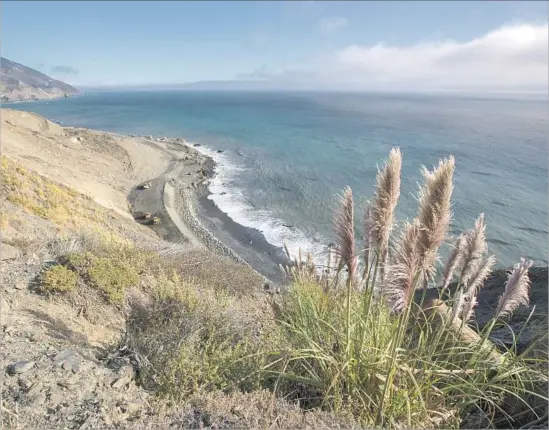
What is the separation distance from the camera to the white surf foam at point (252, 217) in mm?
21531

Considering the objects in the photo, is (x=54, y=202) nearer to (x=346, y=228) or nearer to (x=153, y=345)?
(x=153, y=345)

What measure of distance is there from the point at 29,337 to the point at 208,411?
8.41 feet

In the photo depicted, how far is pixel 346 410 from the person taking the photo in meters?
2.87

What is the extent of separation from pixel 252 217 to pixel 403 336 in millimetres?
24199

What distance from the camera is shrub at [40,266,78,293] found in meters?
5.51

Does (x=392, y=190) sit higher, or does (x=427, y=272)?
(x=392, y=190)

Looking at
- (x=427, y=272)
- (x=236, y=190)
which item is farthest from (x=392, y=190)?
(x=236, y=190)

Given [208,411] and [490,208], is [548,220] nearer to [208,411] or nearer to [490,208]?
[490,208]

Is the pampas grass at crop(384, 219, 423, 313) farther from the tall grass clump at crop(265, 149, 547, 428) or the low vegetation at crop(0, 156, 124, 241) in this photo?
the low vegetation at crop(0, 156, 124, 241)

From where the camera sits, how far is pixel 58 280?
5586mm

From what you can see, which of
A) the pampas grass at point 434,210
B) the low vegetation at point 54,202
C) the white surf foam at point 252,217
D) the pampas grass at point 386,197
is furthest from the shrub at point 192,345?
the white surf foam at point 252,217

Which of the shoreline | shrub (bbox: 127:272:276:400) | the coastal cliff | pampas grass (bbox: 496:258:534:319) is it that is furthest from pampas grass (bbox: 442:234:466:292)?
the shoreline

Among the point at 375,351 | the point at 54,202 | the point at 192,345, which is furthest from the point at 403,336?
the point at 54,202

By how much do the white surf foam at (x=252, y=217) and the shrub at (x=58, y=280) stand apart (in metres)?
11.0
